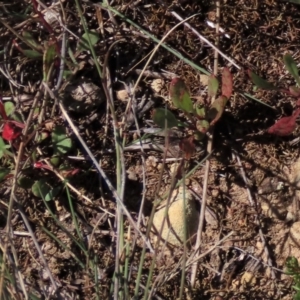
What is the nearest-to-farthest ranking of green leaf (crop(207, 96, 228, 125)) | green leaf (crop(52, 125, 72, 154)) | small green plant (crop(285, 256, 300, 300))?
1. small green plant (crop(285, 256, 300, 300))
2. green leaf (crop(207, 96, 228, 125))
3. green leaf (crop(52, 125, 72, 154))

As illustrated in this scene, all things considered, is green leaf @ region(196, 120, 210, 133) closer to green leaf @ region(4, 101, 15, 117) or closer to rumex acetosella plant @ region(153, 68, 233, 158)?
rumex acetosella plant @ region(153, 68, 233, 158)

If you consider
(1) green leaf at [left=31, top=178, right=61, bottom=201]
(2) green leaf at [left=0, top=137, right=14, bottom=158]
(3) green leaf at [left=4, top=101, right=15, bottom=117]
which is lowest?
(1) green leaf at [left=31, top=178, right=61, bottom=201]

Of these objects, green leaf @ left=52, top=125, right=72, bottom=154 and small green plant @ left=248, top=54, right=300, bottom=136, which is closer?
small green plant @ left=248, top=54, right=300, bottom=136

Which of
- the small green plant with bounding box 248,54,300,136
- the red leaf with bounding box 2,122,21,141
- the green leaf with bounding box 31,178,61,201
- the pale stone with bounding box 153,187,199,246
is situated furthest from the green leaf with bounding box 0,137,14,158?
the small green plant with bounding box 248,54,300,136

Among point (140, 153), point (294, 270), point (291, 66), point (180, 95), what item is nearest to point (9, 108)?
point (140, 153)

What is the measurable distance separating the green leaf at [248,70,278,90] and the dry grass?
0.34 feet

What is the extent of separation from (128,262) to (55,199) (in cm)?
38

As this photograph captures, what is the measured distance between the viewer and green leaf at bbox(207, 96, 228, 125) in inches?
77.9

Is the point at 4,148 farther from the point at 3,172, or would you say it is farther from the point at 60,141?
the point at 60,141

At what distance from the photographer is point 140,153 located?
212 centimetres

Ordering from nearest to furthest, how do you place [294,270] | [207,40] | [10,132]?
[294,270] < [10,132] < [207,40]

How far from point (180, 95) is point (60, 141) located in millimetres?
444

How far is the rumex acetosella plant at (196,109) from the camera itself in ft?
6.47

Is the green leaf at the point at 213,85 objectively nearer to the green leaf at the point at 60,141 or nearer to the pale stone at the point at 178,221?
the pale stone at the point at 178,221
